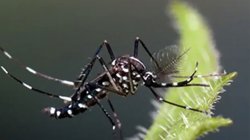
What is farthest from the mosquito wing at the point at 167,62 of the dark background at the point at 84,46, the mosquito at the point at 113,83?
the dark background at the point at 84,46

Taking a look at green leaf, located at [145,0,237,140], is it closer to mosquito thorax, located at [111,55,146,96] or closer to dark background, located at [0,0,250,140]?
mosquito thorax, located at [111,55,146,96]

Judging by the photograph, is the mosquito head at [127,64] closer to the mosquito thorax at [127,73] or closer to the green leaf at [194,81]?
the mosquito thorax at [127,73]

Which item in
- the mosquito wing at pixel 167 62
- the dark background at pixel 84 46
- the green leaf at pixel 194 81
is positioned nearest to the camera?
the green leaf at pixel 194 81

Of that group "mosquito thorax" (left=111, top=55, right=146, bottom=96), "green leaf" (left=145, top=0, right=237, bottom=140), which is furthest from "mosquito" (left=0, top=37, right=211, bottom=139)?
"green leaf" (left=145, top=0, right=237, bottom=140)

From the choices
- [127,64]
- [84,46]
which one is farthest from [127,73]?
[84,46]

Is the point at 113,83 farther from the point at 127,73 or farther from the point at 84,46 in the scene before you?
the point at 84,46
